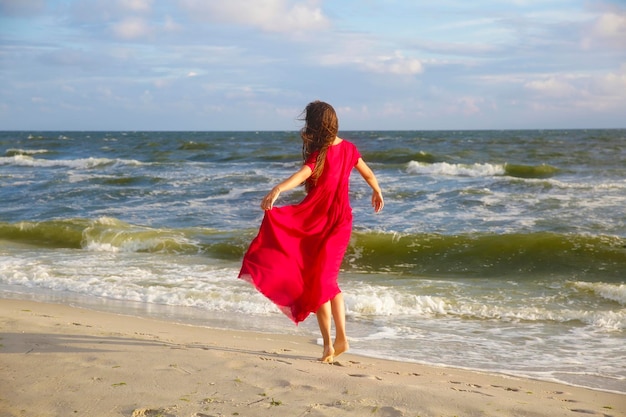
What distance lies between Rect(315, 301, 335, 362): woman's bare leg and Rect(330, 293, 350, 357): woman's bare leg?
3 cm

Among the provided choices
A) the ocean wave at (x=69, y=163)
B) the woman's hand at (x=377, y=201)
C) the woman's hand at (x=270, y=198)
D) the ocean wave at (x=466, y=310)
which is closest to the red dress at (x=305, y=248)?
the woman's hand at (x=270, y=198)

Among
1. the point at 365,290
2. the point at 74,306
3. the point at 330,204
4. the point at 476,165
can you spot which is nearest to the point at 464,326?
the point at 365,290

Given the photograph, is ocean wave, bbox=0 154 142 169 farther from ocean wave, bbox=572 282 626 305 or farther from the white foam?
ocean wave, bbox=572 282 626 305

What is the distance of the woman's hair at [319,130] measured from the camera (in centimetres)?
464

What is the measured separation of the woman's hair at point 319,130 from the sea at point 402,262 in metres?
1.80

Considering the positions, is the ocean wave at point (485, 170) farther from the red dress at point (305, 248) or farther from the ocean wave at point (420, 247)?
the red dress at point (305, 248)

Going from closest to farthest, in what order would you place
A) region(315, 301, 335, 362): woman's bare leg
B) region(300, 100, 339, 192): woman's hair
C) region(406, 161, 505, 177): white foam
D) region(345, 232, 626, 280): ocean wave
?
region(300, 100, 339, 192): woman's hair → region(315, 301, 335, 362): woman's bare leg → region(345, 232, 626, 280): ocean wave → region(406, 161, 505, 177): white foam

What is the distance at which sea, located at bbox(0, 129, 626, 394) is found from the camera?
20.9 ft

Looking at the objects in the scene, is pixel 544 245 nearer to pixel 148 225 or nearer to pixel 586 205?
pixel 586 205

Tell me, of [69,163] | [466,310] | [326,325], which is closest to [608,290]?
[466,310]

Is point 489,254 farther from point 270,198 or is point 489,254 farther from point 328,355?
point 270,198

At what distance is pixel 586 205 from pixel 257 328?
398 inches

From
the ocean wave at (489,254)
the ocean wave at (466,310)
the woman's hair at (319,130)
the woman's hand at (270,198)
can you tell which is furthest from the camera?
the ocean wave at (489,254)

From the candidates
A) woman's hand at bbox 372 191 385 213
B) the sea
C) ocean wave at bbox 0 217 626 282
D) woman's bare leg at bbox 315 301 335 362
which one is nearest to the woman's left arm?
woman's hand at bbox 372 191 385 213
